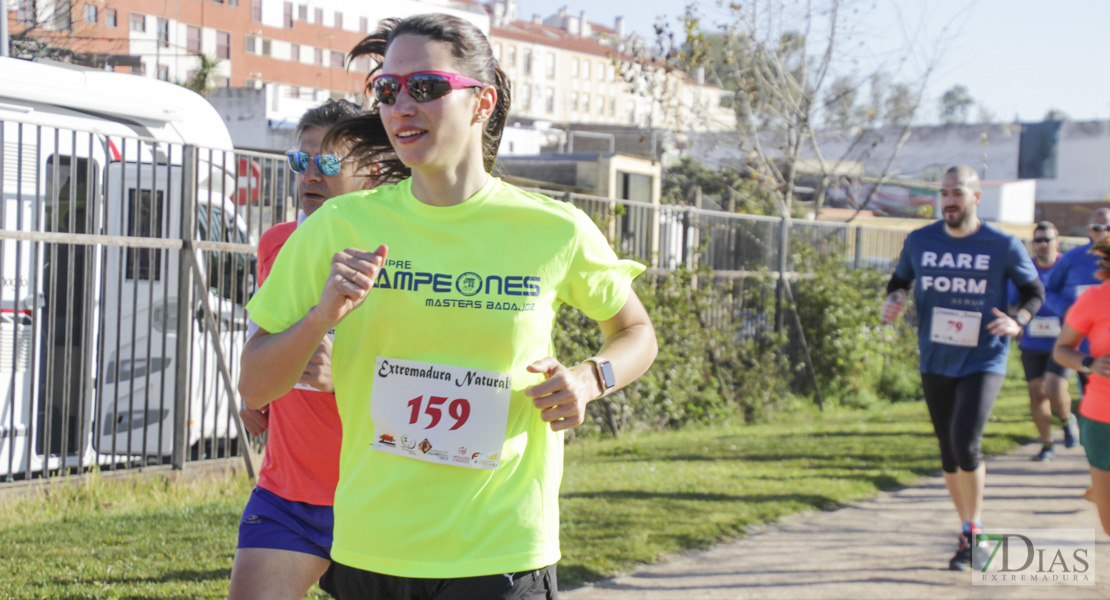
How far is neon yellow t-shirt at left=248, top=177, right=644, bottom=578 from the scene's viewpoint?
7.77 ft

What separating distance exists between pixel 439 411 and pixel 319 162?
1434 mm

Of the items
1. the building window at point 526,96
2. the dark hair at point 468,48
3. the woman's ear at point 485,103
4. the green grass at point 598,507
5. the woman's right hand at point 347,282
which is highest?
the building window at point 526,96

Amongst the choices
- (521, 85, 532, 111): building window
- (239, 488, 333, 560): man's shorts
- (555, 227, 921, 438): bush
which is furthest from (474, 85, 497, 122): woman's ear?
(521, 85, 532, 111): building window

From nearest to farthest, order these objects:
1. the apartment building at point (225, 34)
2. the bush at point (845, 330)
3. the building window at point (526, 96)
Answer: the apartment building at point (225, 34), the bush at point (845, 330), the building window at point (526, 96)

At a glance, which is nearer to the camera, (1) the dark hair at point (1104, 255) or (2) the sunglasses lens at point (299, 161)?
(2) the sunglasses lens at point (299, 161)

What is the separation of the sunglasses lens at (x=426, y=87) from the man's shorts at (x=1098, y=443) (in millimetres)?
3951

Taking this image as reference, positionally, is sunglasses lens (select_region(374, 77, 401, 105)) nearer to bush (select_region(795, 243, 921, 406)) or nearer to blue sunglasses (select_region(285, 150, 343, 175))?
blue sunglasses (select_region(285, 150, 343, 175))

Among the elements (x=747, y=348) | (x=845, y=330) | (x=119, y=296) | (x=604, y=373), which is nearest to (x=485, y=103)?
(x=604, y=373)

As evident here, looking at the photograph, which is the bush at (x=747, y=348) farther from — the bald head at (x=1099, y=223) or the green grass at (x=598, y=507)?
the bald head at (x=1099, y=223)

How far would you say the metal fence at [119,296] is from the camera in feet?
22.2

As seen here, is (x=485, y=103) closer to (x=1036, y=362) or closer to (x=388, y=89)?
(x=388, y=89)

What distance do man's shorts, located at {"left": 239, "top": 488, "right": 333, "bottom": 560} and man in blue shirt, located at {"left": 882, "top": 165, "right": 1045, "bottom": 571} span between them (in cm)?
430

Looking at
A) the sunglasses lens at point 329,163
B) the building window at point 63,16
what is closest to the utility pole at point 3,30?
the building window at point 63,16

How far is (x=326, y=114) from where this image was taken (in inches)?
146
